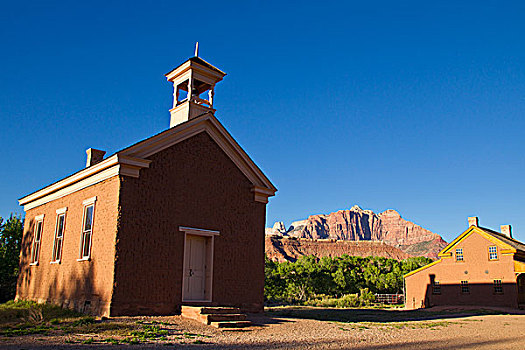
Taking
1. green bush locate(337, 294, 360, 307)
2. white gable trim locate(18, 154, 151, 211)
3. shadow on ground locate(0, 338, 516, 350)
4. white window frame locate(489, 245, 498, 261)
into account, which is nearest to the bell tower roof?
white gable trim locate(18, 154, 151, 211)

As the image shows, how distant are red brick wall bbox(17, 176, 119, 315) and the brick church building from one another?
37 mm

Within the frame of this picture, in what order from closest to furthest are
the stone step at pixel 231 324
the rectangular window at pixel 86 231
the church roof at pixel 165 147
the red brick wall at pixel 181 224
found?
the stone step at pixel 231 324, the red brick wall at pixel 181 224, the church roof at pixel 165 147, the rectangular window at pixel 86 231

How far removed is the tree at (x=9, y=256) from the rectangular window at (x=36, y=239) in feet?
21.5

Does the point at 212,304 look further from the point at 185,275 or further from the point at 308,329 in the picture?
the point at 308,329

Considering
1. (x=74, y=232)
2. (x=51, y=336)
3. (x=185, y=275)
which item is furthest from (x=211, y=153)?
(x=51, y=336)

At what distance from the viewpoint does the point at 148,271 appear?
15.0m

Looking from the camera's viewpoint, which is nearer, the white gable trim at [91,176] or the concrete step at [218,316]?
the concrete step at [218,316]

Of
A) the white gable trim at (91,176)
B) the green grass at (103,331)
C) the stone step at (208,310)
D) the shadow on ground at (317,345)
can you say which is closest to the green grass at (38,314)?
the green grass at (103,331)

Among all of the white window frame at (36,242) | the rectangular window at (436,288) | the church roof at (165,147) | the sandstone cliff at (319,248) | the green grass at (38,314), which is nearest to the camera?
the green grass at (38,314)

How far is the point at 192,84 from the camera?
61.2 feet

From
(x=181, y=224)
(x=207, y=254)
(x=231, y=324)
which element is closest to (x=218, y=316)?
(x=231, y=324)

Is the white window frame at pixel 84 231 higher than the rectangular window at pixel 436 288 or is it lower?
higher

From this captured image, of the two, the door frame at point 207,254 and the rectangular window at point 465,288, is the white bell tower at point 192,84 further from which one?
the rectangular window at point 465,288

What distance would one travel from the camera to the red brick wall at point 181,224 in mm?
14734
